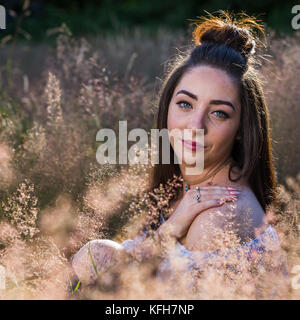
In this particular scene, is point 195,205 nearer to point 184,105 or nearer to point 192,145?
point 192,145

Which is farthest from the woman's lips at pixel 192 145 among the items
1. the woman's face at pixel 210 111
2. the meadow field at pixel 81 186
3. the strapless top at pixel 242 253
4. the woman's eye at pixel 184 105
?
the strapless top at pixel 242 253

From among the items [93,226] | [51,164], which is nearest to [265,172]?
[93,226]

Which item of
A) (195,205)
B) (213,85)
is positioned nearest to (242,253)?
(195,205)

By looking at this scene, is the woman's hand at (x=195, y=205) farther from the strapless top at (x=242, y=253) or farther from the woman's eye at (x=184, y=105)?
the woman's eye at (x=184, y=105)

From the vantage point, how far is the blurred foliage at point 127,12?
11.1m

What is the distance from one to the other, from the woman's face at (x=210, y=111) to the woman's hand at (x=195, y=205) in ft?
Answer: 0.58

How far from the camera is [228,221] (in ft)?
6.64

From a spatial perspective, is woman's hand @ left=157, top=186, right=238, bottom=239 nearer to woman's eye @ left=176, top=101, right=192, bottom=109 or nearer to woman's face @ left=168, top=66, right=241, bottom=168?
woman's face @ left=168, top=66, right=241, bottom=168

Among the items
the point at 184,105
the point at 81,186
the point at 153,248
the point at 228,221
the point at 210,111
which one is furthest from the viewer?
the point at 81,186

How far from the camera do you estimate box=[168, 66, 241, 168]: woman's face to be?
213 cm

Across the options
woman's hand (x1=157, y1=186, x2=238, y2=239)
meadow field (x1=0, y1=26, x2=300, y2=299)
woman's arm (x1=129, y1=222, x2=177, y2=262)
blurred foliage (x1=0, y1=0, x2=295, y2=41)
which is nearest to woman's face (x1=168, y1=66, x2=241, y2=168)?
woman's hand (x1=157, y1=186, x2=238, y2=239)

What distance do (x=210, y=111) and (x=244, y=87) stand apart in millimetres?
212

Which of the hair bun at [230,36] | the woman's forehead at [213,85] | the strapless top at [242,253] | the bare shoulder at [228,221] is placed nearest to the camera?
the strapless top at [242,253]

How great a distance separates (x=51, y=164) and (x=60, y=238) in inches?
24.0
